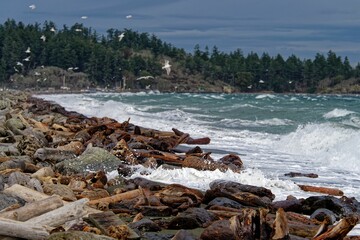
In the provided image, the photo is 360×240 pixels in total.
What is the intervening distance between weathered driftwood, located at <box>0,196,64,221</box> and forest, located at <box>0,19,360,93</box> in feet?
407

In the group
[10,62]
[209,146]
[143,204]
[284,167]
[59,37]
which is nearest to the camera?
[143,204]

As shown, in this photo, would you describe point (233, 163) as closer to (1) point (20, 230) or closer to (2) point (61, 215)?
(2) point (61, 215)

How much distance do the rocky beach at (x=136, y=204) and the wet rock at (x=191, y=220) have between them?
0.04 ft

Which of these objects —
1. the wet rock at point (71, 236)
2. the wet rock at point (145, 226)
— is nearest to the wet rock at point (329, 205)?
the wet rock at point (145, 226)

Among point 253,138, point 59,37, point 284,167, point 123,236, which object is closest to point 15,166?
point 123,236

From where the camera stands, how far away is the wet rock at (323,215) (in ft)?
26.4

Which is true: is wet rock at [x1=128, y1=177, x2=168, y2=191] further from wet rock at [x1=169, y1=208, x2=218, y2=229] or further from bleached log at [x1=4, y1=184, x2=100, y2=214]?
wet rock at [x1=169, y1=208, x2=218, y2=229]

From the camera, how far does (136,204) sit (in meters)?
8.60

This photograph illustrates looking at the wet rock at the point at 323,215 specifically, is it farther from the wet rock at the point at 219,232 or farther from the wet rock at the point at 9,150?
the wet rock at the point at 9,150

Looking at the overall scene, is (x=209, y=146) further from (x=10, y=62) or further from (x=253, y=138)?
(x=10, y=62)

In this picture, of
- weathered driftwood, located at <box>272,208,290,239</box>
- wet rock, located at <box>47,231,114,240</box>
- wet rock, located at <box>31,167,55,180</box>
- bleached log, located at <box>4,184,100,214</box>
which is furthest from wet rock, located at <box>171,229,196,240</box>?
wet rock, located at <box>31,167,55,180</box>

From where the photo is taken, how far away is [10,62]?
14112 cm

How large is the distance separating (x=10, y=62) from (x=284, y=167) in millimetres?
133549

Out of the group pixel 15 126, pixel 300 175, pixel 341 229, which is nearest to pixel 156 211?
pixel 341 229
